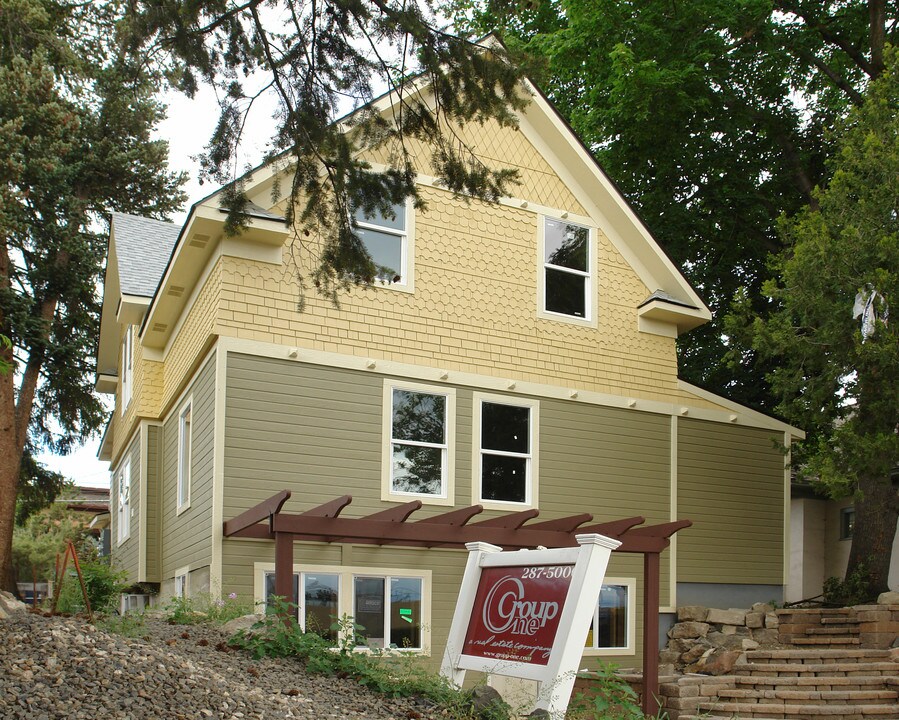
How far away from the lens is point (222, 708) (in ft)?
19.8

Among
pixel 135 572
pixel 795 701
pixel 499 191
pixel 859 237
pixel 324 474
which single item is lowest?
pixel 795 701

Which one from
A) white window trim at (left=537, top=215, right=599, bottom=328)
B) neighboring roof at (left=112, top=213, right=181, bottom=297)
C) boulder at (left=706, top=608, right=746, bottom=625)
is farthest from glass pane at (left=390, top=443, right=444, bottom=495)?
neighboring roof at (left=112, top=213, right=181, bottom=297)

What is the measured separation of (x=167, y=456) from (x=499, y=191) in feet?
32.9

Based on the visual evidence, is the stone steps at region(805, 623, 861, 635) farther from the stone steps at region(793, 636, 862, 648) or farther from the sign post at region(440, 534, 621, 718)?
the sign post at region(440, 534, 621, 718)

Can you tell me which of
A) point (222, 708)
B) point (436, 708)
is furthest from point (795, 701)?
point (222, 708)

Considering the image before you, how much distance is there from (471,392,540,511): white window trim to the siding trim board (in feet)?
0.46

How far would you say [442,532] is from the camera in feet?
37.6

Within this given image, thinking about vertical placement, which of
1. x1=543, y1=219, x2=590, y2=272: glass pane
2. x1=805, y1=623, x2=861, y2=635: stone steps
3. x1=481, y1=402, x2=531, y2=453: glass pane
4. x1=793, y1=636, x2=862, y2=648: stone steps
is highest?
x1=543, y1=219, x2=590, y2=272: glass pane

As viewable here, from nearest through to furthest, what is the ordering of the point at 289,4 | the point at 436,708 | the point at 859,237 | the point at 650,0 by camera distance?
the point at 436,708 → the point at 289,4 → the point at 859,237 → the point at 650,0

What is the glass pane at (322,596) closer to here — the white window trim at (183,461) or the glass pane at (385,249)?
the white window trim at (183,461)

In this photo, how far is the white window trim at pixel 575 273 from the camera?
49.4 feet

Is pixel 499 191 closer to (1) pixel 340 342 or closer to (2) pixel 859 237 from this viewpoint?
(1) pixel 340 342

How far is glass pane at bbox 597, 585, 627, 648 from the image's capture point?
14.8 metres

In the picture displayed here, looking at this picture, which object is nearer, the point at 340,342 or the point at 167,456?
the point at 340,342
